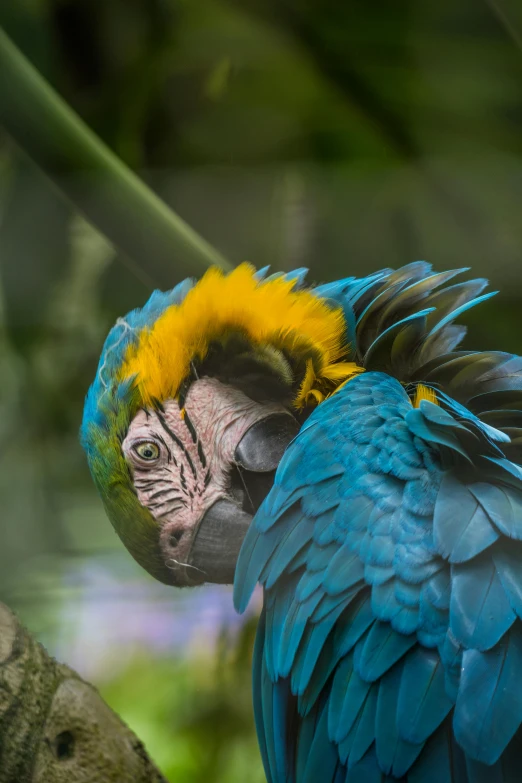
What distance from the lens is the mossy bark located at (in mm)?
571

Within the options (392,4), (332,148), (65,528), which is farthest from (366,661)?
(392,4)

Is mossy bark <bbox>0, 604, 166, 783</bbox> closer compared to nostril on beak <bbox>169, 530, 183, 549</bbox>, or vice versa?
mossy bark <bbox>0, 604, 166, 783</bbox>

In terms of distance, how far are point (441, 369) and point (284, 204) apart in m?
0.22

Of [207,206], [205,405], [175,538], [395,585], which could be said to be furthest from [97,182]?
[395,585]

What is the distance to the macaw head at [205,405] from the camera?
0.66 m

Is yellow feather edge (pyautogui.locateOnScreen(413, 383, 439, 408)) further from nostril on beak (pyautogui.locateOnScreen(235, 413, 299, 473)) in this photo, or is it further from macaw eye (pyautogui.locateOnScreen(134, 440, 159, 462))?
macaw eye (pyautogui.locateOnScreen(134, 440, 159, 462))

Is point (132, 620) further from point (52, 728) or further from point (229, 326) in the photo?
point (229, 326)

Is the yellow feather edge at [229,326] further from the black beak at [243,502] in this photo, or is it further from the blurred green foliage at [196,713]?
the blurred green foliage at [196,713]

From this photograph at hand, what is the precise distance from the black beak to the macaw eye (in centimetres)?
8

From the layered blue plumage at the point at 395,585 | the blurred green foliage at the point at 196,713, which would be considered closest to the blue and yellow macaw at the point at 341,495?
the layered blue plumage at the point at 395,585

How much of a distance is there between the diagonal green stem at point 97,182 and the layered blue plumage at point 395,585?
22 cm

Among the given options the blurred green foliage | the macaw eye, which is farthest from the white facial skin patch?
the blurred green foliage

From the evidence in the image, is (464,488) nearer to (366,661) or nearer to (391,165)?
(366,661)

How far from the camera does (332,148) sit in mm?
700
